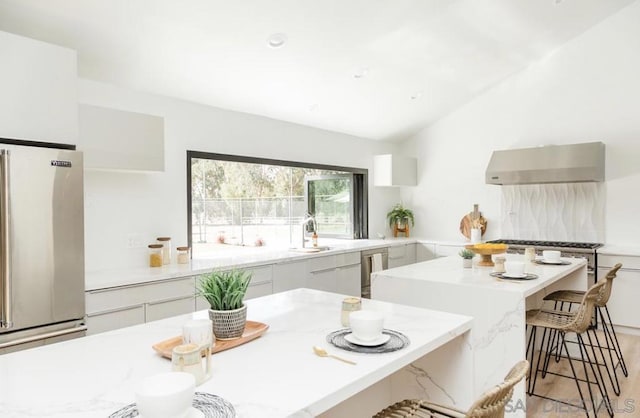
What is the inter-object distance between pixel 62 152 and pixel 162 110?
4.47 ft

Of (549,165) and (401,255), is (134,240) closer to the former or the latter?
(401,255)

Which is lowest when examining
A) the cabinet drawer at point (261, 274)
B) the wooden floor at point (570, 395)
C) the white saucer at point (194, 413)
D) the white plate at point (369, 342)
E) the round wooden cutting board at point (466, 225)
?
the wooden floor at point (570, 395)

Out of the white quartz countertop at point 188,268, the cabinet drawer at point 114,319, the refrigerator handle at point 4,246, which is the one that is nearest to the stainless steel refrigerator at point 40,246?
the refrigerator handle at point 4,246

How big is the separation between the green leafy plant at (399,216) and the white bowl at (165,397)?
18.1ft

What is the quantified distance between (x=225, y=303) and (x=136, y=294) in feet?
5.44

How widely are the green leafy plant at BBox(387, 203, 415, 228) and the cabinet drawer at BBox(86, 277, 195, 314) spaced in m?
3.72

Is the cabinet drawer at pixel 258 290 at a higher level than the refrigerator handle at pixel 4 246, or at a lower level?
lower

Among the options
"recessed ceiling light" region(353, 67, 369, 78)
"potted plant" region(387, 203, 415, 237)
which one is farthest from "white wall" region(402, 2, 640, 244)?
"recessed ceiling light" region(353, 67, 369, 78)

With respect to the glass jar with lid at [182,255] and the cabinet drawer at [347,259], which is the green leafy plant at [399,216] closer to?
the cabinet drawer at [347,259]

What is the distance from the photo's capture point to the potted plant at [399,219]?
6281 millimetres

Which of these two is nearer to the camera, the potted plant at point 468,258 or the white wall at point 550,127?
the potted plant at point 468,258

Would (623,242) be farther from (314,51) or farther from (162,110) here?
(162,110)

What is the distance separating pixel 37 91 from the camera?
8.00ft

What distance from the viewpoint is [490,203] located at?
5.73 meters
